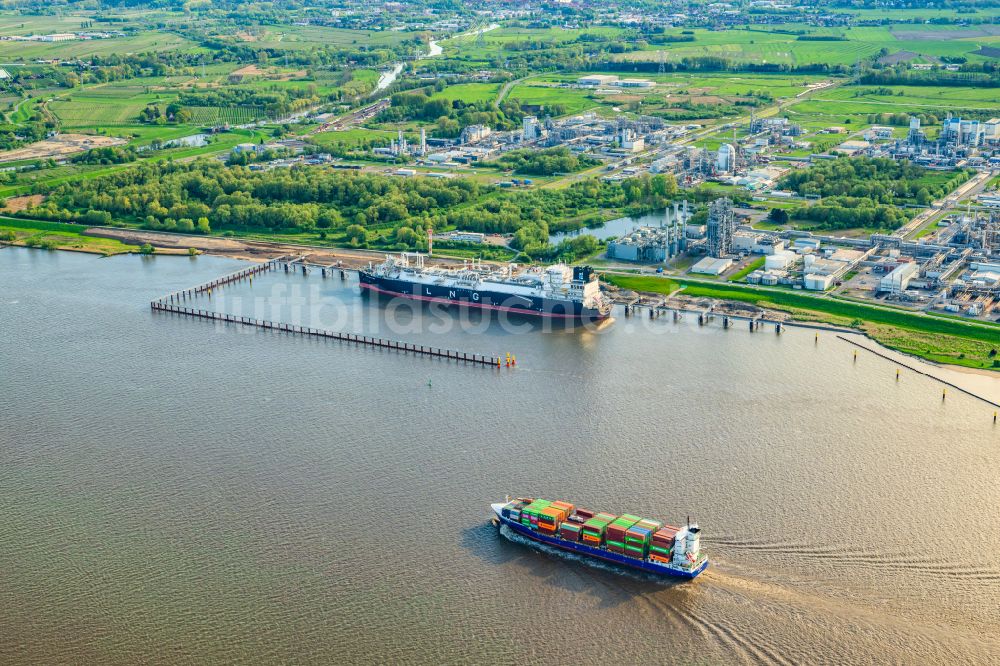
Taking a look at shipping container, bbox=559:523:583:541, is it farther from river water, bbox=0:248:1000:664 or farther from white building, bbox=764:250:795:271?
white building, bbox=764:250:795:271

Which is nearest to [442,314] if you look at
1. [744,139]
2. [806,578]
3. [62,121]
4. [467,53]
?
[806,578]

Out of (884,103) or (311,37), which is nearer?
(884,103)

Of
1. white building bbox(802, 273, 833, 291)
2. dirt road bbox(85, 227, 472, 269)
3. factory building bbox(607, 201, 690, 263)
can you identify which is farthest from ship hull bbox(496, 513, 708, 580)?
dirt road bbox(85, 227, 472, 269)

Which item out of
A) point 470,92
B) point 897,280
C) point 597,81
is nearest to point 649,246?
point 897,280

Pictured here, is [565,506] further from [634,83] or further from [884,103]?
[634,83]

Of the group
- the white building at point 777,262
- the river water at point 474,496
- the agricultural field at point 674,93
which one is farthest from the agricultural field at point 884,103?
the river water at point 474,496

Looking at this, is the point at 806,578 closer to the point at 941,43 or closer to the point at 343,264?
the point at 343,264
